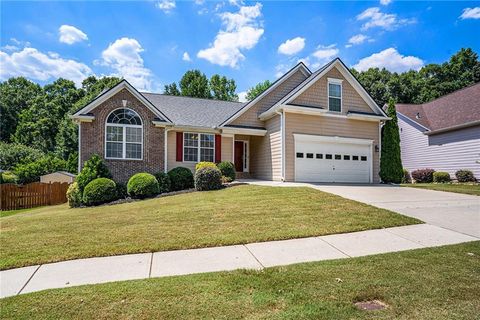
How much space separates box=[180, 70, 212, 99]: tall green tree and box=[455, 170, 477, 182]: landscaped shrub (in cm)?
3239

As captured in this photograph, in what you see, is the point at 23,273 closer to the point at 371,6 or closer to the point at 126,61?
the point at 371,6

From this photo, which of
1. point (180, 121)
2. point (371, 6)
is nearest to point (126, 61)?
point (180, 121)

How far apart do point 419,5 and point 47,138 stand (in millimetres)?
46915

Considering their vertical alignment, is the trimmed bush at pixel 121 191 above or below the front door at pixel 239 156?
below

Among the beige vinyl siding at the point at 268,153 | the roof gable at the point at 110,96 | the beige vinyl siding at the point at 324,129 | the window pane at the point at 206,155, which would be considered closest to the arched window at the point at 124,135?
the roof gable at the point at 110,96

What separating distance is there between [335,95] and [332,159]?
3.79 metres

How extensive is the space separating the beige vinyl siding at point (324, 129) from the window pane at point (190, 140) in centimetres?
545

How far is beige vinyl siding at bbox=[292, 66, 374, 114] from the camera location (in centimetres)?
1634

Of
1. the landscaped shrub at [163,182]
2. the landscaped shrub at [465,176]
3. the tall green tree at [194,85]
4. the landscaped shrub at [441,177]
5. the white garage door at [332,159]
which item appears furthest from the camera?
the tall green tree at [194,85]

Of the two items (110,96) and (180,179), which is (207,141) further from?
(110,96)

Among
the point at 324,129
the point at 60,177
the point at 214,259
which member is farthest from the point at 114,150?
the point at 214,259

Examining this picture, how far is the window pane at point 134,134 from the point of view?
606 inches

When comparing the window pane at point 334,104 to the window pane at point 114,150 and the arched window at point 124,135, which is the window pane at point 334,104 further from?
the window pane at point 114,150

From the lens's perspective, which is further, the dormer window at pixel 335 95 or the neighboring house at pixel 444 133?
the neighboring house at pixel 444 133
